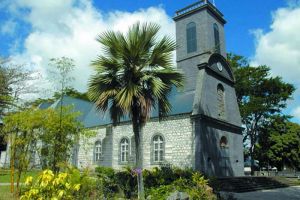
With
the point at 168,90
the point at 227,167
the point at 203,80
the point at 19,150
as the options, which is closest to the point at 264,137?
the point at 227,167

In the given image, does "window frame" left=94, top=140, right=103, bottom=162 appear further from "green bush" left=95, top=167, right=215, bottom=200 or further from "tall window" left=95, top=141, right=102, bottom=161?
"green bush" left=95, top=167, right=215, bottom=200

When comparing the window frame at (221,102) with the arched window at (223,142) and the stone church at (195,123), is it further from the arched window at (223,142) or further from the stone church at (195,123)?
the arched window at (223,142)

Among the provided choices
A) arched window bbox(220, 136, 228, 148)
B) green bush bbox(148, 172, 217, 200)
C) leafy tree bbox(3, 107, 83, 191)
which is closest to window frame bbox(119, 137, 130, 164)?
arched window bbox(220, 136, 228, 148)

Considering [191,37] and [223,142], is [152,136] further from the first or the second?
[191,37]

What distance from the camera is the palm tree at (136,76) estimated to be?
1111cm

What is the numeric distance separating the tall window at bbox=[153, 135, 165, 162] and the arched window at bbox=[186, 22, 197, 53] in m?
8.45

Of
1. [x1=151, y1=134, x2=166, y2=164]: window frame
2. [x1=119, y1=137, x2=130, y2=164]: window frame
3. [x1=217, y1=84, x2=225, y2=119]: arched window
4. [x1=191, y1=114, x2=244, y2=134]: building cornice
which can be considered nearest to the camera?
[x1=191, y1=114, x2=244, y2=134]: building cornice

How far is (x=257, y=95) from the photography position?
36.2 meters

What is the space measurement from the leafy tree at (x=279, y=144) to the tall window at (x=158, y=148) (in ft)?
59.5

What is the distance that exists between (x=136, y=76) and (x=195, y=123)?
10.5 m

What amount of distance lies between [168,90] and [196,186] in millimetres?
4020

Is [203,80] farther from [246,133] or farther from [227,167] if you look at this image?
[246,133]

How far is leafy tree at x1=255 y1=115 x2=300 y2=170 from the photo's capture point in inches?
1358

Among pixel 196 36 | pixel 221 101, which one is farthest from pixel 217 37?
pixel 221 101
